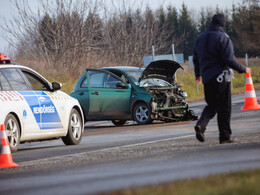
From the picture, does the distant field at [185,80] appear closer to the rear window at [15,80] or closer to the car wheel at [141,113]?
the car wheel at [141,113]

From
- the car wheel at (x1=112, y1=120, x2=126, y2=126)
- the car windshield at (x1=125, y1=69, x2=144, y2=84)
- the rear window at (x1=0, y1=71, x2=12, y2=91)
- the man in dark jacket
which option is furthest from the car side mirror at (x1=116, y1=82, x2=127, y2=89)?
the man in dark jacket

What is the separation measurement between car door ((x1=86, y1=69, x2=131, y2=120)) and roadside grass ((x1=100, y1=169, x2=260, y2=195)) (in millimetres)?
12000

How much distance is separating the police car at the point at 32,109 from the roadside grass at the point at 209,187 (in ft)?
16.6

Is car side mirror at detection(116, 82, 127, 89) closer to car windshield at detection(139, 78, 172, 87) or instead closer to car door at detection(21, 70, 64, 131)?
car windshield at detection(139, 78, 172, 87)

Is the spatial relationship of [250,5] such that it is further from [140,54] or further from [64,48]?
[64,48]

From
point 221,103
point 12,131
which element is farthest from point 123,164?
point 12,131

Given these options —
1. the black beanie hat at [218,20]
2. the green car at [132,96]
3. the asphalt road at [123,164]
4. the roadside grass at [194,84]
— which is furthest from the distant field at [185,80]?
the black beanie hat at [218,20]

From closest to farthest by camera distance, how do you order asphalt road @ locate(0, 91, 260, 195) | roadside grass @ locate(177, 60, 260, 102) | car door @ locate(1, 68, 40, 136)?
1. asphalt road @ locate(0, 91, 260, 195)
2. car door @ locate(1, 68, 40, 136)
3. roadside grass @ locate(177, 60, 260, 102)

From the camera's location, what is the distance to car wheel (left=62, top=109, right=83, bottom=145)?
12.5 meters

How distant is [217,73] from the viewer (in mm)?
10008

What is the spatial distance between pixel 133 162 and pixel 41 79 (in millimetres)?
4577

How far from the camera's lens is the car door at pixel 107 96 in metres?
18.2

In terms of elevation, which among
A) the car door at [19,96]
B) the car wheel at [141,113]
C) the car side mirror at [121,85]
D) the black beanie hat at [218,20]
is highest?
the black beanie hat at [218,20]

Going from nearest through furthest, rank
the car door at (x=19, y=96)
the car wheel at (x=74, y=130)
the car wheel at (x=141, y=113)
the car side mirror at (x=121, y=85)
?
the car door at (x=19, y=96)
the car wheel at (x=74, y=130)
the car wheel at (x=141, y=113)
the car side mirror at (x=121, y=85)
